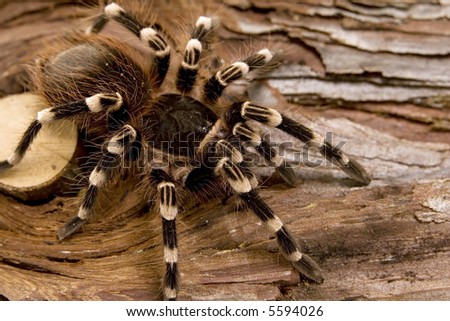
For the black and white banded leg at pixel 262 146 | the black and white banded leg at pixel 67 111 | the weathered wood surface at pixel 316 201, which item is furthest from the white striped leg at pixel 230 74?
the black and white banded leg at pixel 67 111

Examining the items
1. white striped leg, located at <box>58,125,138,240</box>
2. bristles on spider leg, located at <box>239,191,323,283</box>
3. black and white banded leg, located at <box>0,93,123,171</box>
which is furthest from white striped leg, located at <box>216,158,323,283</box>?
black and white banded leg, located at <box>0,93,123,171</box>

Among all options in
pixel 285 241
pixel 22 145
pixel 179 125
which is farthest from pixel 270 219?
pixel 22 145

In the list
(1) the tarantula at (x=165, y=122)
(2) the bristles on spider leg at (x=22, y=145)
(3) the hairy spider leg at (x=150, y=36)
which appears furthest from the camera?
(3) the hairy spider leg at (x=150, y=36)

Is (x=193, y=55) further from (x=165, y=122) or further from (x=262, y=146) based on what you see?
(x=262, y=146)

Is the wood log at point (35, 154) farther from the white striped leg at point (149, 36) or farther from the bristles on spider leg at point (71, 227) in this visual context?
the white striped leg at point (149, 36)

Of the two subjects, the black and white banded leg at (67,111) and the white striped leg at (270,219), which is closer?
the white striped leg at (270,219)
